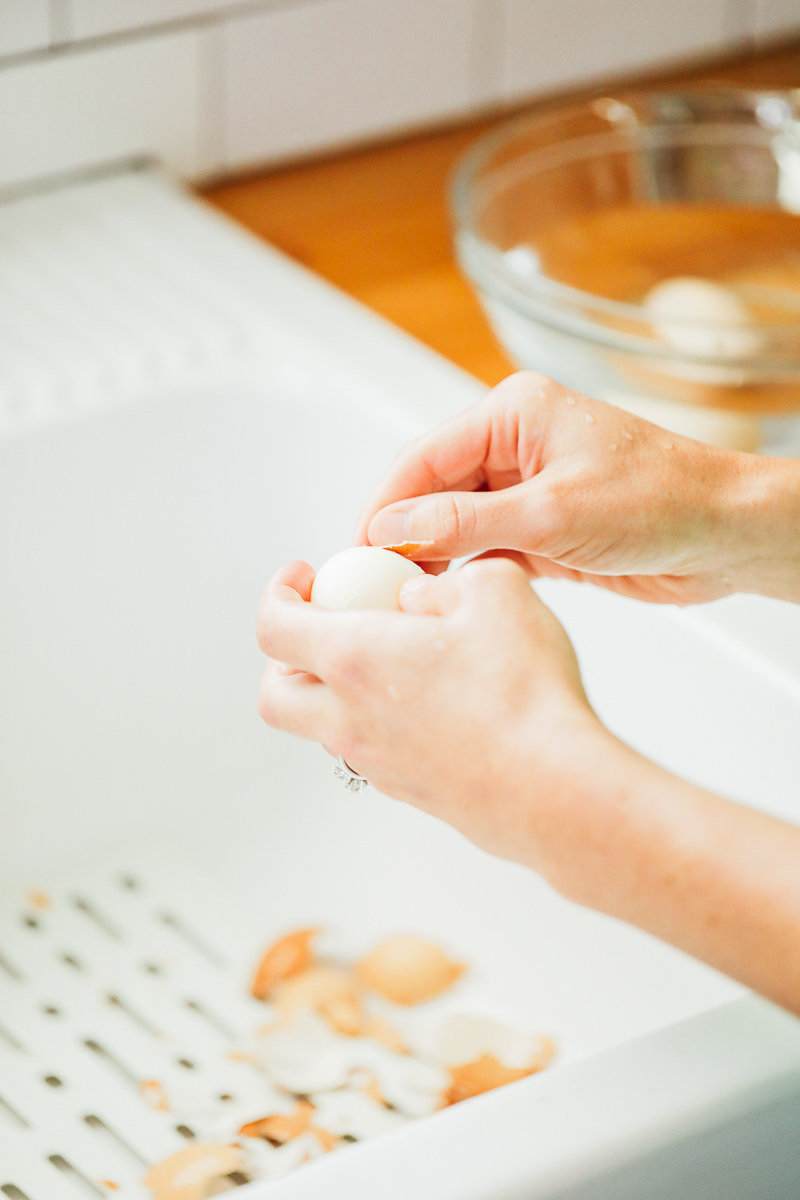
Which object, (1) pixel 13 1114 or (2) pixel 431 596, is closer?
(2) pixel 431 596

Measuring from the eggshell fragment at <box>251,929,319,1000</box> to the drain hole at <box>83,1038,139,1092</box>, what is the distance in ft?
0.30

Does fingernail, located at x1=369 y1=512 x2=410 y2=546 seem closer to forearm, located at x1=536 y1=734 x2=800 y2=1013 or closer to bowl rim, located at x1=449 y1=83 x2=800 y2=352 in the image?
forearm, located at x1=536 y1=734 x2=800 y2=1013

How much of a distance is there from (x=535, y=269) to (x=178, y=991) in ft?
1.90

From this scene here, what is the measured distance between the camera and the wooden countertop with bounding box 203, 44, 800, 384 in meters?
1.00

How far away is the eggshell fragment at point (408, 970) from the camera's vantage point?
0.80 m

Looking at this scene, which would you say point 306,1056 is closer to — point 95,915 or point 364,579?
point 95,915

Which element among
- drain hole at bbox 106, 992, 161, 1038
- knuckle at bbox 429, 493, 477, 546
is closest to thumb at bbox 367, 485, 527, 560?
knuckle at bbox 429, 493, 477, 546

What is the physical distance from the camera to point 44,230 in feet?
3.27

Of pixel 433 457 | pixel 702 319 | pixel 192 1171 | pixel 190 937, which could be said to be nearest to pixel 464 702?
pixel 433 457

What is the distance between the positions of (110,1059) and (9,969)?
0.10 meters

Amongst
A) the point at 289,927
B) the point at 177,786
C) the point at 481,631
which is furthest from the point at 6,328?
the point at 481,631

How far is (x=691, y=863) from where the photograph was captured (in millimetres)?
410

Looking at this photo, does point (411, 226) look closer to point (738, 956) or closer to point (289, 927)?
point (289, 927)

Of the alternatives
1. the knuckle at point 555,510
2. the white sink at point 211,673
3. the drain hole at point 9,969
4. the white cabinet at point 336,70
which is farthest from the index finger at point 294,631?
the white cabinet at point 336,70
